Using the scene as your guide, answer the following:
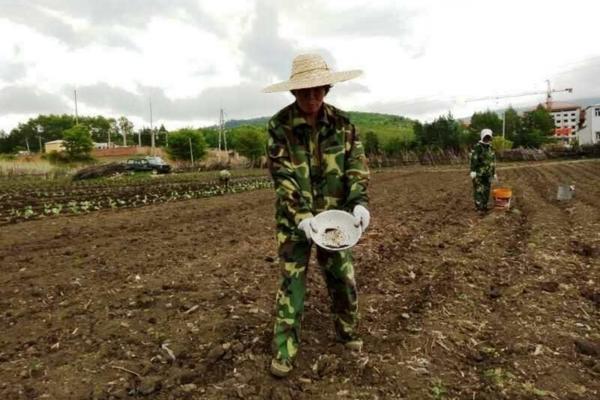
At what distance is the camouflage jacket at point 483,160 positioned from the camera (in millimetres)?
10406

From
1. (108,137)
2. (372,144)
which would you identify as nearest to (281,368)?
(372,144)

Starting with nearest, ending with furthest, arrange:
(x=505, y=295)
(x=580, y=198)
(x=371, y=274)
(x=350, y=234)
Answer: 1. (x=350, y=234)
2. (x=505, y=295)
3. (x=371, y=274)
4. (x=580, y=198)

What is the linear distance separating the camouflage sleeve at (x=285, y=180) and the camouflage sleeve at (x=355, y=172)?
0.32m

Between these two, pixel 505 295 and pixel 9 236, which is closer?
pixel 505 295

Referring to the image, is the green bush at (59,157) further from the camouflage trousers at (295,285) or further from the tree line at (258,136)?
the camouflage trousers at (295,285)

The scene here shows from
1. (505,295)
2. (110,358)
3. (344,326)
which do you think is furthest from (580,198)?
(110,358)

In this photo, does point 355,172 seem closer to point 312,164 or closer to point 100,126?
point 312,164

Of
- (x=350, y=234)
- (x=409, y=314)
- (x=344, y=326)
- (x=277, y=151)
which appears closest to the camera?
(x=350, y=234)

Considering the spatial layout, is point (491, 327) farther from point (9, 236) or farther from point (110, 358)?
point (9, 236)

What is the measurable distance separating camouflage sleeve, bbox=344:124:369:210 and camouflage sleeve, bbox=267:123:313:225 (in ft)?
1.06

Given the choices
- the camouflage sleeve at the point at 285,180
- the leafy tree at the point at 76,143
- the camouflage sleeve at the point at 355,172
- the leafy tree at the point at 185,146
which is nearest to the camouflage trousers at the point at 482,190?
the camouflage sleeve at the point at 355,172

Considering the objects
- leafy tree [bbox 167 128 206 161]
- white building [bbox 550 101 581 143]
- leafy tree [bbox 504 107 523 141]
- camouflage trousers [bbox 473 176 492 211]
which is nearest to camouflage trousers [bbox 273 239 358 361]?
camouflage trousers [bbox 473 176 492 211]

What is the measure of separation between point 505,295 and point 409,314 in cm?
119

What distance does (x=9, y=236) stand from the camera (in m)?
8.73
